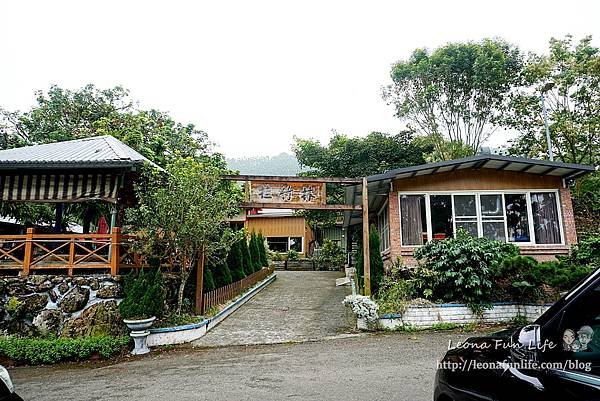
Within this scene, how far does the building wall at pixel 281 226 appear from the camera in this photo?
27.5 m

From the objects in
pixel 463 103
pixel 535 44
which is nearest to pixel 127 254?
pixel 463 103

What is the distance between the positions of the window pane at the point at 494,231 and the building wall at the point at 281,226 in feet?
55.0

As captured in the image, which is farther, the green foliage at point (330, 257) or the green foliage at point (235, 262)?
the green foliage at point (330, 257)

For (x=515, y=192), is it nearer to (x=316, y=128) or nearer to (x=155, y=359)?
(x=155, y=359)

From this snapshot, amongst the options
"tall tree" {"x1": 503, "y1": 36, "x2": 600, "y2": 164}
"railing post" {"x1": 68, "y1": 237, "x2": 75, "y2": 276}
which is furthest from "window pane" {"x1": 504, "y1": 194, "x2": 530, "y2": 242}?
"railing post" {"x1": 68, "y1": 237, "x2": 75, "y2": 276}

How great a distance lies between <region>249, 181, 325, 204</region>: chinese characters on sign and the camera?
9.88 metres

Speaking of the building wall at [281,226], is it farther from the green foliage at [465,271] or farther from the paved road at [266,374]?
the paved road at [266,374]

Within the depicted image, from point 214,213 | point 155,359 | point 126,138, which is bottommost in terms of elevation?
point 155,359

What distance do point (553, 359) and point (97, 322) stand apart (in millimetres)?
8701

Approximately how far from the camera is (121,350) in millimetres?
7570

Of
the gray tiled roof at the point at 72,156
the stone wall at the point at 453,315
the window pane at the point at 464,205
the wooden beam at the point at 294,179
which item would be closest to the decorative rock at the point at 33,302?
the gray tiled roof at the point at 72,156

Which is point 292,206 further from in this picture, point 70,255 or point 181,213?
point 70,255

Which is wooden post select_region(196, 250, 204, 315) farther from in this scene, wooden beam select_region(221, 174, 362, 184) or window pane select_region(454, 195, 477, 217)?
window pane select_region(454, 195, 477, 217)

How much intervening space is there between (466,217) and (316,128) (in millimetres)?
19867
